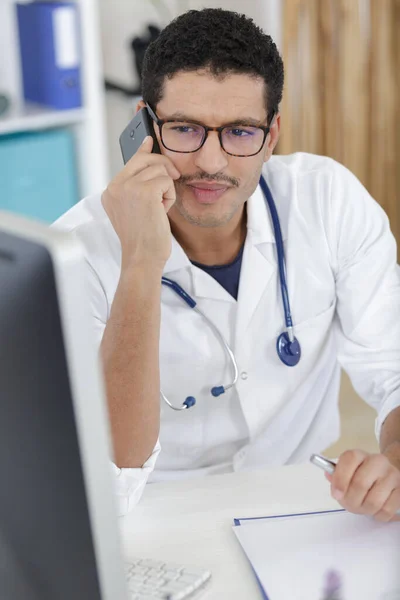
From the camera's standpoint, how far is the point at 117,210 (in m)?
1.44

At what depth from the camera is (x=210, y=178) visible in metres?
1.49

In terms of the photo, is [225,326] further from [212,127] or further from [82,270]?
[82,270]

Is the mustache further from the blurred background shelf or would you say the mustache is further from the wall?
the wall

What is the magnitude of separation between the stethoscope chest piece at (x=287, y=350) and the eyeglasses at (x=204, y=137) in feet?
1.10

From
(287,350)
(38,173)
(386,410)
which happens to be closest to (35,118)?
(38,173)

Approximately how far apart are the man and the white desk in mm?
190

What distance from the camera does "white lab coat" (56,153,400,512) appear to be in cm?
156

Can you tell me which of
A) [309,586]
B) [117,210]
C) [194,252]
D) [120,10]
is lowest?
[309,586]

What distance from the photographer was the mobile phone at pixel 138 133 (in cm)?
152

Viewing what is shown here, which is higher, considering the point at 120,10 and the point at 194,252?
the point at 120,10

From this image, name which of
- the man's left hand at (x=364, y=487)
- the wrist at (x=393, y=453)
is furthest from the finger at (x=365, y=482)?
the wrist at (x=393, y=453)

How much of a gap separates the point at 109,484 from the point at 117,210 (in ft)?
2.86

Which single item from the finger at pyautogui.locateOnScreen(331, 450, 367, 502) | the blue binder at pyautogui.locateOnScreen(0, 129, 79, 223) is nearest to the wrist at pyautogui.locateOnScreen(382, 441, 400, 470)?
the finger at pyautogui.locateOnScreen(331, 450, 367, 502)

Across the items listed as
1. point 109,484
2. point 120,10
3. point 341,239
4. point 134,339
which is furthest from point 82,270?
point 120,10
